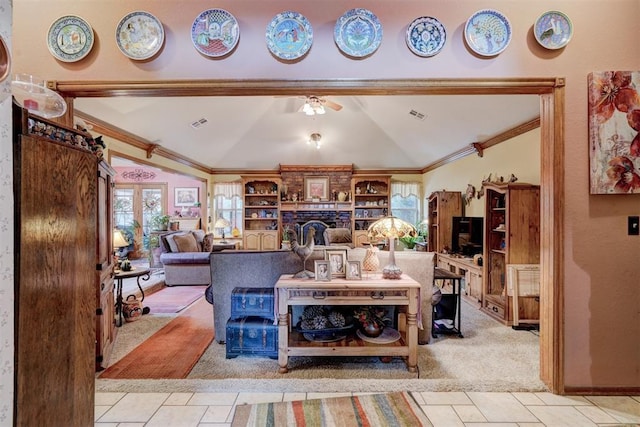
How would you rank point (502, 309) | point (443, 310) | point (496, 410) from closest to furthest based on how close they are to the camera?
point (496, 410) < point (443, 310) < point (502, 309)

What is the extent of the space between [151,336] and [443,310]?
324 centimetres

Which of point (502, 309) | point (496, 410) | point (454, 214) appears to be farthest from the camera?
point (454, 214)

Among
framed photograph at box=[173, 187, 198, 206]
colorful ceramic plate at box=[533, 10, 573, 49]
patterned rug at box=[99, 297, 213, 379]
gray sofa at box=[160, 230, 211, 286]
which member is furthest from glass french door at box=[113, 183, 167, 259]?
colorful ceramic plate at box=[533, 10, 573, 49]

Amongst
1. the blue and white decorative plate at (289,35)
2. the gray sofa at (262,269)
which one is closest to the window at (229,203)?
the gray sofa at (262,269)

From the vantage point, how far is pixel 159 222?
8.52 m

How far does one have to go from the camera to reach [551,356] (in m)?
2.29

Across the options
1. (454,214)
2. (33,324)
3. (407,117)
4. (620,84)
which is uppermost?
(407,117)

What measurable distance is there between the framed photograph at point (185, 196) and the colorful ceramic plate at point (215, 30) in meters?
7.78

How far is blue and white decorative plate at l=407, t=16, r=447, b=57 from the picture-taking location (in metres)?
2.24

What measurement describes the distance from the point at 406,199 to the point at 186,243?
581cm

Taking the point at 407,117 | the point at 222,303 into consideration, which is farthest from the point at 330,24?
the point at 407,117

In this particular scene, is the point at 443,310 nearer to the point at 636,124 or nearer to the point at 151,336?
the point at 636,124

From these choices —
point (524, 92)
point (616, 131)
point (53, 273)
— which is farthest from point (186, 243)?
point (616, 131)

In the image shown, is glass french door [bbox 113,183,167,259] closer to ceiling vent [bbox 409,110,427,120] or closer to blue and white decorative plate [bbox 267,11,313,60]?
ceiling vent [bbox 409,110,427,120]
